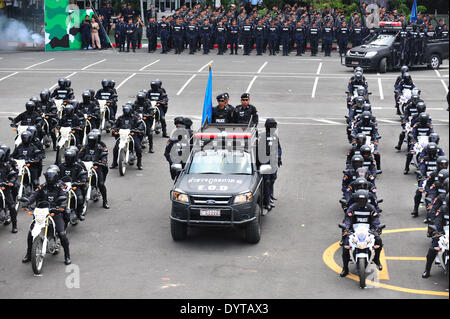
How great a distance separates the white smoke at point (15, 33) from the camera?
44781mm

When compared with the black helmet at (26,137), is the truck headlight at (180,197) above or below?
below

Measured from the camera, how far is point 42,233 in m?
14.6

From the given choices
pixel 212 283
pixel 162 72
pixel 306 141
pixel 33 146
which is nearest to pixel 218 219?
pixel 212 283

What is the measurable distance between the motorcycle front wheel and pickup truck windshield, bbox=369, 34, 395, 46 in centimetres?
2594

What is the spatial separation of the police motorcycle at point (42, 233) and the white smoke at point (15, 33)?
3219 cm

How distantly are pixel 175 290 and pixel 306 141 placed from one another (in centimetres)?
1255

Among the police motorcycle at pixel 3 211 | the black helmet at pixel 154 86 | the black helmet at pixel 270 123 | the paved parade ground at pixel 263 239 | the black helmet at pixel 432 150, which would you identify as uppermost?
the black helmet at pixel 270 123

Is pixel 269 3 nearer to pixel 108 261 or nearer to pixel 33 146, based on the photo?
pixel 33 146

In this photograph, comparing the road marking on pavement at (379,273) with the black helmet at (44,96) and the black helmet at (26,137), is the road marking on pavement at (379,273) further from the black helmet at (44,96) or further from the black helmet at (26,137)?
the black helmet at (44,96)

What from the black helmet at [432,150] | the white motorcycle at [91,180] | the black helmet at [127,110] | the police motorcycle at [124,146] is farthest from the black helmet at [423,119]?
the white motorcycle at [91,180]

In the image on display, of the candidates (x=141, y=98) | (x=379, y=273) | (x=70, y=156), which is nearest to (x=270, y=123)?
(x=70, y=156)

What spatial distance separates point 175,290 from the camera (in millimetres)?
13266

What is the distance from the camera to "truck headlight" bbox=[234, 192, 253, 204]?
49.8 ft
